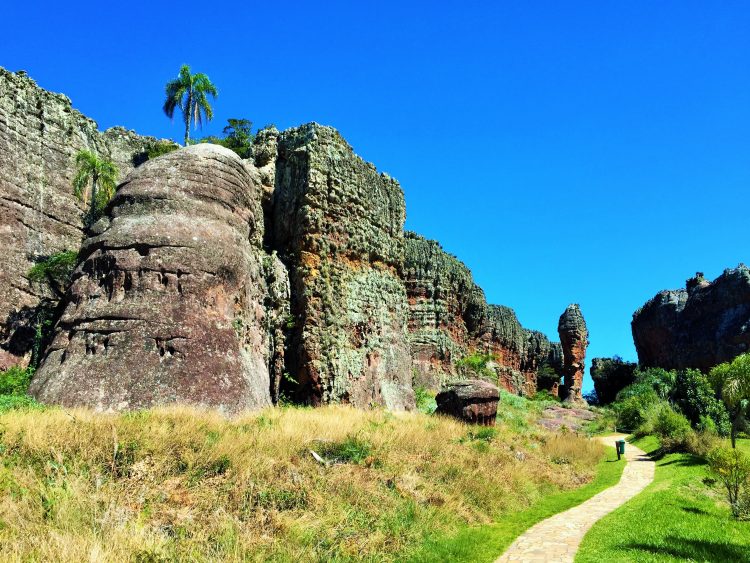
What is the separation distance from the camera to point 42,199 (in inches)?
795

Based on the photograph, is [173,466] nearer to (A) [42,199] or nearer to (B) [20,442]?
(B) [20,442]

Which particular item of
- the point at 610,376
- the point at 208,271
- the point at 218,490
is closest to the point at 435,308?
the point at 208,271

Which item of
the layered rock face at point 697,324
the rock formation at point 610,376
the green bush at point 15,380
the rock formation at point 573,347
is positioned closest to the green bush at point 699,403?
the layered rock face at point 697,324

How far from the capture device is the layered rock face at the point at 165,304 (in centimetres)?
1210

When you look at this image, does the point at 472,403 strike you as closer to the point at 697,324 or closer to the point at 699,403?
the point at 699,403

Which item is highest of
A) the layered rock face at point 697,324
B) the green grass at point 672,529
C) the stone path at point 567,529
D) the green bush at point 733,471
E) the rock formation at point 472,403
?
the layered rock face at point 697,324

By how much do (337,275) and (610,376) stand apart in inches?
2130

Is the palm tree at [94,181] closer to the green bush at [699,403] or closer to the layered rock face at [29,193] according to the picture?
the layered rock face at [29,193]

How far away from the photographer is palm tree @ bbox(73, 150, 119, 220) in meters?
21.4

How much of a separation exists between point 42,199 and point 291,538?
56.2 ft

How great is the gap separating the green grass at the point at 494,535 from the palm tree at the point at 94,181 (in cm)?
1729

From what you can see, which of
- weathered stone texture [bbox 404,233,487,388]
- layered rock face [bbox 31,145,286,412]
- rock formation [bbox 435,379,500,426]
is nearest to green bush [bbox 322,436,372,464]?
layered rock face [bbox 31,145,286,412]

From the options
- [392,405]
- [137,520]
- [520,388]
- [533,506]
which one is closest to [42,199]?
[392,405]

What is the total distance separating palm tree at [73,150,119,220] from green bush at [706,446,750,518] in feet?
68.4
